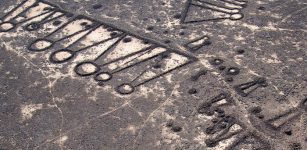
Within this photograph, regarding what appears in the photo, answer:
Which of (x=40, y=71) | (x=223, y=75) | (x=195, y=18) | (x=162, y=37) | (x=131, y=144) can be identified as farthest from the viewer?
(x=195, y=18)

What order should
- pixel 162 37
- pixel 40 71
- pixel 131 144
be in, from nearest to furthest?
1. pixel 131 144
2. pixel 40 71
3. pixel 162 37

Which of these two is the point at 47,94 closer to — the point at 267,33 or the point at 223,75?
the point at 223,75

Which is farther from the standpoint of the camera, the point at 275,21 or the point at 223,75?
the point at 275,21

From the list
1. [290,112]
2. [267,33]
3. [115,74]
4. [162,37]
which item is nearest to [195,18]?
[162,37]

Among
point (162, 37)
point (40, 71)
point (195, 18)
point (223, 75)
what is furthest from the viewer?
point (195, 18)

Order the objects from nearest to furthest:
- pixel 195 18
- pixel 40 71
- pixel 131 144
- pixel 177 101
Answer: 1. pixel 131 144
2. pixel 177 101
3. pixel 40 71
4. pixel 195 18

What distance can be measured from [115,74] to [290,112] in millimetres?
2820

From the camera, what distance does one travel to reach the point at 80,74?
7.04 m

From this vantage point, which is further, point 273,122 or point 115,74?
point 115,74

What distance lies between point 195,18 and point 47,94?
328cm

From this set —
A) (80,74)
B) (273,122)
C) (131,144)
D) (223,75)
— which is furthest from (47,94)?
(273,122)

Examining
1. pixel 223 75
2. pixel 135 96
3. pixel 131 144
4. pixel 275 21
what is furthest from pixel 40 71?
pixel 275 21

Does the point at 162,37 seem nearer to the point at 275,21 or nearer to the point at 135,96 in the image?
the point at 135,96

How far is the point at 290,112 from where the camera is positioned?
237 inches
